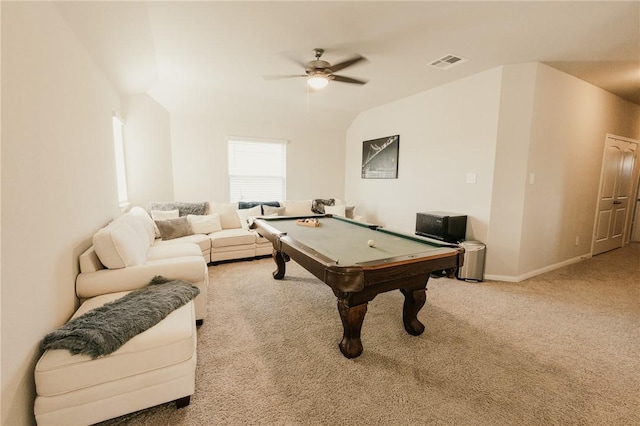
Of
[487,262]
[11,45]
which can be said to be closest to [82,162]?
[11,45]

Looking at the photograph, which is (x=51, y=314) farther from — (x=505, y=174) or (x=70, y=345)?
(x=505, y=174)

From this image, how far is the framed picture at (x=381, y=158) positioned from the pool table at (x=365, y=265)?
2.46m

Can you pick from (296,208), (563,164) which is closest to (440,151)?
(563,164)

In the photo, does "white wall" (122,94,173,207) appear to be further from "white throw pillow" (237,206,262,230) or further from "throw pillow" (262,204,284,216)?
"throw pillow" (262,204,284,216)

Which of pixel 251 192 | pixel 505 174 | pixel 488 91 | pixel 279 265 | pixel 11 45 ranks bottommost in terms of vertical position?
pixel 279 265

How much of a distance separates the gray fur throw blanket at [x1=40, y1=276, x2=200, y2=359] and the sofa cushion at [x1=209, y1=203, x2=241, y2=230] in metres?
2.61

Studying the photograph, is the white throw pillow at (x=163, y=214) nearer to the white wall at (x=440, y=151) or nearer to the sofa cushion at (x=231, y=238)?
the sofa cushion at (x=231, y=238)

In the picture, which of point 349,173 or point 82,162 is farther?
point 349,173

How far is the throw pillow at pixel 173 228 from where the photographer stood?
12.1 feet

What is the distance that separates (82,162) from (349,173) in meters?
4.66

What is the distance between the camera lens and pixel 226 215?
4.51 meters

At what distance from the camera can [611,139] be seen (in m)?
4.28

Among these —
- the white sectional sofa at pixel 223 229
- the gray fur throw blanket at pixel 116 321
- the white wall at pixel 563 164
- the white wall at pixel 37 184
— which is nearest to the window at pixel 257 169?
the white sectional sofa at pixel 223 229

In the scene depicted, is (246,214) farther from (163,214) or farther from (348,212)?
(348,212)
